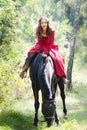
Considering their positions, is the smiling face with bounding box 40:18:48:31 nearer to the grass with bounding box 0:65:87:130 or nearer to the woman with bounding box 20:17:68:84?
the woman with bounding box 20:17:68:84

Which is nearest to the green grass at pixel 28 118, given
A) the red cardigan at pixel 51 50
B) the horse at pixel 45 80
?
the horse at pixel 45 80

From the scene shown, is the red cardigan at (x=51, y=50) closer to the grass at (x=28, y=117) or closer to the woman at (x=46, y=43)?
the woman at (x=46, y=43)

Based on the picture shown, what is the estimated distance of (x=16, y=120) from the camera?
31.5ft

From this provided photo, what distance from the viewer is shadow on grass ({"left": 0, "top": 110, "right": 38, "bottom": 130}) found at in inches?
359

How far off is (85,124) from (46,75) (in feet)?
8.01

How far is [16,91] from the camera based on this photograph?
14.0m

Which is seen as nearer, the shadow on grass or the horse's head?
the horse's head

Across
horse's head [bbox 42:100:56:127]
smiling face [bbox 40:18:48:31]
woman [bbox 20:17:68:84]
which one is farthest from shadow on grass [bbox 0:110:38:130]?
smiling face [bbox 40:18:48:31]

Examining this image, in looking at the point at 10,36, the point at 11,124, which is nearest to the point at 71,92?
the point at 10,36

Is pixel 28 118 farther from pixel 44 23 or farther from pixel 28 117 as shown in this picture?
pixel 44 23

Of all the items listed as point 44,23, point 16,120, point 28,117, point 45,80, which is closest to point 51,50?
point 44,23

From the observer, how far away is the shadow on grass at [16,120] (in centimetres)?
912

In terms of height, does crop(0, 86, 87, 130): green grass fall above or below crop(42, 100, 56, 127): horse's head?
below

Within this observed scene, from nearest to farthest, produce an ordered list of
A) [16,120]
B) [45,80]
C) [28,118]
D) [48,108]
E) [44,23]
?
[48,108] < [45,80] < [44,23] < [16,120] < [28,118]
